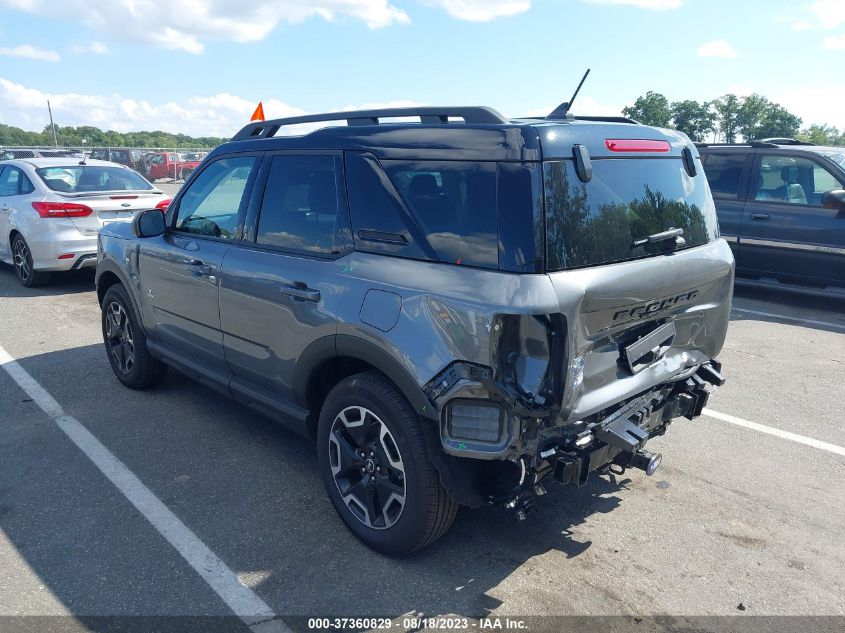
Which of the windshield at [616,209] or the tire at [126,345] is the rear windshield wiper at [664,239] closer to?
the windshield at [616,209]

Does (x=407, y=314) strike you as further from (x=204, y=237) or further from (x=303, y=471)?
(x=204, y=237)

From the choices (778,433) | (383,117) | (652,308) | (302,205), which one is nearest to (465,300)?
(652,308)

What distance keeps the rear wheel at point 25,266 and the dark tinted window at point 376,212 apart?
7.24m

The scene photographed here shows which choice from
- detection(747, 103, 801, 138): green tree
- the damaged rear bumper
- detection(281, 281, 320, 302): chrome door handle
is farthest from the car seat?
detection(747, 103, 801, 138): green tree

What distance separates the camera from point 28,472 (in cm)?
401

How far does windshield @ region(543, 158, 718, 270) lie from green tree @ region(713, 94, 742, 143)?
36875mm

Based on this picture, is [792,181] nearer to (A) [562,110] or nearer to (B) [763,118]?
(A) [562,110]

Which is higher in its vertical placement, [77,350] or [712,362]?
[712,362]

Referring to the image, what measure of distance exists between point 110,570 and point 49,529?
0.57 m

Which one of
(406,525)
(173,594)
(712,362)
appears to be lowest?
(173,594)

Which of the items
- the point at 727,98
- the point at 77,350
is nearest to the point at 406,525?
the point at 77,350

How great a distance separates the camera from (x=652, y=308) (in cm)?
304

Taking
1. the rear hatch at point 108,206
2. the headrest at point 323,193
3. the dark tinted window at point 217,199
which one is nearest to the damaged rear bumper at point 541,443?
the headrest at point 323,193

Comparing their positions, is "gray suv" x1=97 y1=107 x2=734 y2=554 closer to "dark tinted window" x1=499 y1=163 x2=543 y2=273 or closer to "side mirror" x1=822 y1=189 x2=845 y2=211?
"dark tinted window" x1=499 y1=163 x2=543 y2=273
